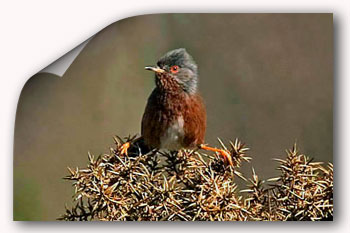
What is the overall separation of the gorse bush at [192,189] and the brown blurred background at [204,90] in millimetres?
100

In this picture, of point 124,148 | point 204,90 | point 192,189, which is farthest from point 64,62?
point 192,189

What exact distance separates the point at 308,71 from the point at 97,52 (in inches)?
37.9

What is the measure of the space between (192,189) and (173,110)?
360mm

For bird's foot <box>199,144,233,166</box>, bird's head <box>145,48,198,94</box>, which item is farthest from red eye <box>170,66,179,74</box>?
bird's foot <box>199,144,233,166</box>

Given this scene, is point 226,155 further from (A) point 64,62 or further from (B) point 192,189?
(A) point 64,62

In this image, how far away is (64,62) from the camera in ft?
10.4

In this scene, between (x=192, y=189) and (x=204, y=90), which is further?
(x=204, y=90)

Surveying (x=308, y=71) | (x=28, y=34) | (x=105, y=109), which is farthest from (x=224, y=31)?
(x=28, y=34)

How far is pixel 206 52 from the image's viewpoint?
3.16 meters

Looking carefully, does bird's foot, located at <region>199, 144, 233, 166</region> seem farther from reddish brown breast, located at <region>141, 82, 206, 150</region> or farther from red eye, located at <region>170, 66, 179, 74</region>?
red eye, located at <region>170, 66, 179, 74</region>

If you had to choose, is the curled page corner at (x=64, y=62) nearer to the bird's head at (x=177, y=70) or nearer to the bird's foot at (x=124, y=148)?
the bird's head at (x=177, y=70)

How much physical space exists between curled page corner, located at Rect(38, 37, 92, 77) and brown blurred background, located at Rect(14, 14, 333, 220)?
2cm

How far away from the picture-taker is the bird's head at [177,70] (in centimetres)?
309
